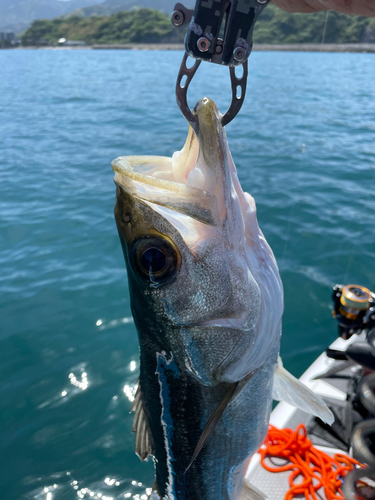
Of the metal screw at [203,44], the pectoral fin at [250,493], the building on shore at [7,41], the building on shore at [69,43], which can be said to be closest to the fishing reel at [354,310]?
the pectoral fin at [250,493]

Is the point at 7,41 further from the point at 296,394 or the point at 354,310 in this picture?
the point at 296,394

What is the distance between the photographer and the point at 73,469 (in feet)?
13.0

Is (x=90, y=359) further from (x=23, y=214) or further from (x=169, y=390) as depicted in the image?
(x=23, y=214)

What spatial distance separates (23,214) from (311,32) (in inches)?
3145

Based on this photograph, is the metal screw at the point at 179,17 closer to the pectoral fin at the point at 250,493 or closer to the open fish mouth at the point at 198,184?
the open fish mouth at the point at 198,184

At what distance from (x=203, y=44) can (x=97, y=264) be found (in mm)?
6256

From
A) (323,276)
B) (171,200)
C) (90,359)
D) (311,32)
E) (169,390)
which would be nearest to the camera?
(171,200)

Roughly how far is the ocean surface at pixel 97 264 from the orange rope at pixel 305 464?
4.72ft

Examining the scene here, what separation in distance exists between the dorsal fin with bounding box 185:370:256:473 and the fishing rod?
3.68 feet

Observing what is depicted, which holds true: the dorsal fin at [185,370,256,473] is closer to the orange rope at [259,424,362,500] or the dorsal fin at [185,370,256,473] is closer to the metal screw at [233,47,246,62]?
the metal screw at [233,47,246,62]

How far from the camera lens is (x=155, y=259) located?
146cm

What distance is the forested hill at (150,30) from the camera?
70.3 metres

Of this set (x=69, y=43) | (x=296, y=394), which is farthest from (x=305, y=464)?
(x=69, y=43)

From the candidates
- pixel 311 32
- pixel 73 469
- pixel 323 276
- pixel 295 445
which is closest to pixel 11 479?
pixel 73 469
